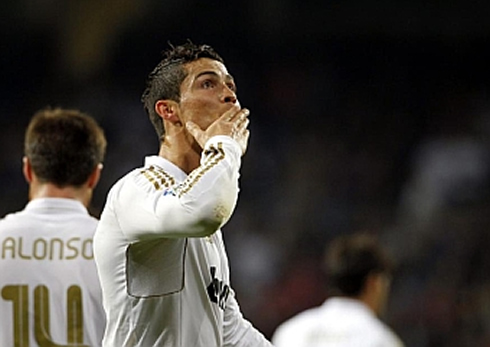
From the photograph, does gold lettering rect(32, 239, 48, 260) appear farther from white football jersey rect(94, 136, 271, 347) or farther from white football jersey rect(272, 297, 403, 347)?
white football jersey rect(272, 297, 403, 347)

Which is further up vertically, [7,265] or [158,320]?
[7,265]

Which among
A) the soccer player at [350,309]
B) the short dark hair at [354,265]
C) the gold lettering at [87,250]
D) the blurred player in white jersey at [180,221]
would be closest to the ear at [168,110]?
the blurred player in white jersey at [180,221]

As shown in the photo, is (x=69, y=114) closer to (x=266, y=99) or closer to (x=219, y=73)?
(x=219, y=73)

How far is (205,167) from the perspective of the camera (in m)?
3.34

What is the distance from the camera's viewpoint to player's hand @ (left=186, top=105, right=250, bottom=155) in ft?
11.5

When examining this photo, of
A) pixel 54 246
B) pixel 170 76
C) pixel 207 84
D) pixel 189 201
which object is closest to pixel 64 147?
pixel 54 246

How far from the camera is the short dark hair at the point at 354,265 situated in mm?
5527

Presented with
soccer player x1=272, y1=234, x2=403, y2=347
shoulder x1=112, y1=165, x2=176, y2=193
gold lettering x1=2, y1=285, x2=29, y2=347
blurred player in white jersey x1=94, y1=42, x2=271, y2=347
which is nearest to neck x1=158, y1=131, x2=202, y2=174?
blurred player in white jersey x1=94, y1=42, x2=271, y2=347

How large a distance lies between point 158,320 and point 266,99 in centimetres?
953

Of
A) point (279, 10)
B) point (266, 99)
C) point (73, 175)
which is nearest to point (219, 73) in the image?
point (73, 175)

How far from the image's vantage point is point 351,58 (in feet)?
44.6

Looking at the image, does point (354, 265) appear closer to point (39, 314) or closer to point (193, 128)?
point (39, 314)

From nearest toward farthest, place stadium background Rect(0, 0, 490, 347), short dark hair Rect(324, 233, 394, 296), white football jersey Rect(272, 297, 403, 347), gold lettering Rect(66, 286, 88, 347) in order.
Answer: gold lettering Rect(66, 286, 88, 347) < white football jersey Rect(272, 297, 403, 347) < short dark hair Rect(324, 233, 394, 296) < stadium background Rect(0, 0, 490, 347)

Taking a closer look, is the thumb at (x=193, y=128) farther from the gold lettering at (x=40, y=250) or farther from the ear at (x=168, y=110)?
the gold lettering at (x=40, y=250)
